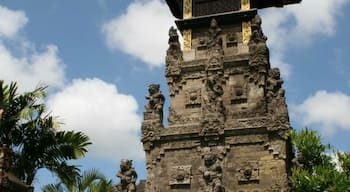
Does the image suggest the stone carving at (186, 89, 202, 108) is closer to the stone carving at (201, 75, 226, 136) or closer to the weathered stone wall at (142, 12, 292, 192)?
the weathered stone wall at (142, 12, 292, 192)

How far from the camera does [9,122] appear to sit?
12453 mm

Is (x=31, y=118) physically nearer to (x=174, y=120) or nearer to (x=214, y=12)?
(x=174, y=120)

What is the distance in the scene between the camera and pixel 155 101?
2397 centimetres

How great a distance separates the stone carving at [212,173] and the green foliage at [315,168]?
2688mm

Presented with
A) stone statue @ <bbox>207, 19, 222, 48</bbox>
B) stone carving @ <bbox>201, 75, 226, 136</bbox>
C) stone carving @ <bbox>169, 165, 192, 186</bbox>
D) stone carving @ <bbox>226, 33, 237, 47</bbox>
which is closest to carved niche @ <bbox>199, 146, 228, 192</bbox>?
stone carving @ <bbox>169, 165, 192, 186</bbox>

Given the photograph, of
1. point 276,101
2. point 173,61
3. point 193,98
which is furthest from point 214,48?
point 276,101

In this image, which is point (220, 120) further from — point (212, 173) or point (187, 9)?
point (187, 9)

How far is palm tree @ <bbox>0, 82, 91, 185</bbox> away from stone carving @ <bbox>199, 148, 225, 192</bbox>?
25.5 feet

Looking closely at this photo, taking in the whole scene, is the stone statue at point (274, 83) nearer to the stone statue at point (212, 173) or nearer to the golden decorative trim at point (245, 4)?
the stone statue at point (212, 173)

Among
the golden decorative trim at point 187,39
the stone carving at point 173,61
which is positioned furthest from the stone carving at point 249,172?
the golden decorative trim at point 187,39

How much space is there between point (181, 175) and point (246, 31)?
7948mm

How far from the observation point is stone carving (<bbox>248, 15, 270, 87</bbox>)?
953 inches

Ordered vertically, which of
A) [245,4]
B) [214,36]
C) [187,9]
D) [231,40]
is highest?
[187,9]

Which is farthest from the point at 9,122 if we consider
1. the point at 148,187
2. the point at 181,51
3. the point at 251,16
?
the point at 251,16
